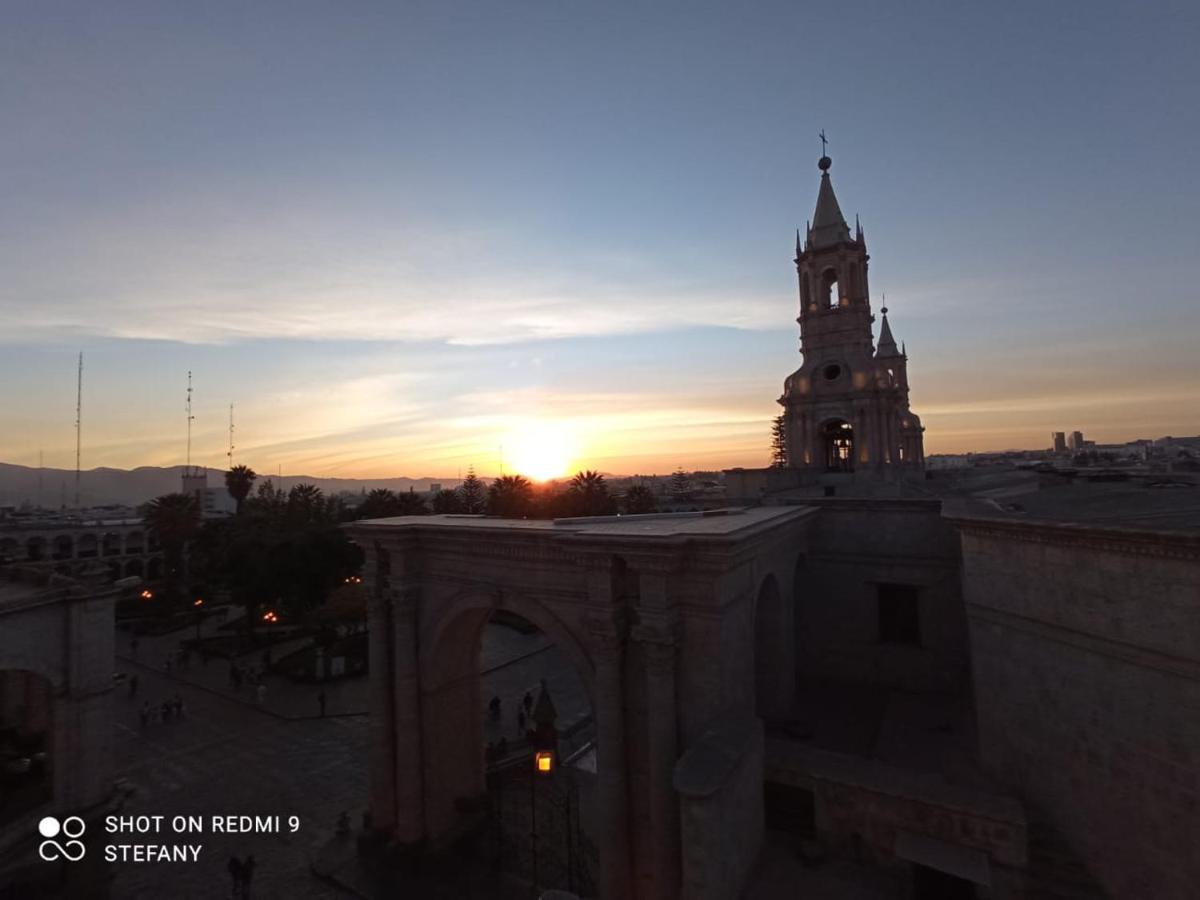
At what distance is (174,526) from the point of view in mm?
46906

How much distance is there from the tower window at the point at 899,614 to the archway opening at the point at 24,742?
22.6 m

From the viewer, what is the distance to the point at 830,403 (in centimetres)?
2861

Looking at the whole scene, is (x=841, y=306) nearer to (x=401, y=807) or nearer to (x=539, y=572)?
(x=539, y=572)

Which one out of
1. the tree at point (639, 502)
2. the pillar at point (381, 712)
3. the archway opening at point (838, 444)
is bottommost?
the pillar at point (381, 712)

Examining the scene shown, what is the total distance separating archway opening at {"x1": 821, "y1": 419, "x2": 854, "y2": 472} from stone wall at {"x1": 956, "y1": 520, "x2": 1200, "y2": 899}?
60.0ft

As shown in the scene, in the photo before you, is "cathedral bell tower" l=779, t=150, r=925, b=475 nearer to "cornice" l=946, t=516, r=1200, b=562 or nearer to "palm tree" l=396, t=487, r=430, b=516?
"cornice" l=946, t=516, r=1200, b=562

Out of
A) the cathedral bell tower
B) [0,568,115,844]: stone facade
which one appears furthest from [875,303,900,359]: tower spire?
[0,568,115,844]: stone facade

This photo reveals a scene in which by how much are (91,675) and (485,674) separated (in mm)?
15914

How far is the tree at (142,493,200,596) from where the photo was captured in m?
46.8

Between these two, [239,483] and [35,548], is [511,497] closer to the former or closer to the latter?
[239,483]

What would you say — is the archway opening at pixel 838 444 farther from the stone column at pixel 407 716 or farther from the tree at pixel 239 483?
the tree at pixel 239 483

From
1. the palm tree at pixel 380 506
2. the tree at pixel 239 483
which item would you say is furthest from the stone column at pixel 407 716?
the tree at pixel 239 483

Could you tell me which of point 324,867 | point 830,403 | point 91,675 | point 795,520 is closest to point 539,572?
point 795,520

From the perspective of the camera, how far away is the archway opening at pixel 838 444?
95.9ft
